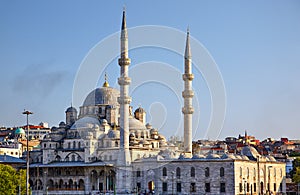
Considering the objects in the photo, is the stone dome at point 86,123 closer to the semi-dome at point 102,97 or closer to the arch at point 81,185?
the semi-dome at point 102,97

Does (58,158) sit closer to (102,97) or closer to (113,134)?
(113,134)

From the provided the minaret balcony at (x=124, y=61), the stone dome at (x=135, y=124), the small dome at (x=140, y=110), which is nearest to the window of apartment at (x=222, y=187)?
the minaret balcony at (x=124, y=61)

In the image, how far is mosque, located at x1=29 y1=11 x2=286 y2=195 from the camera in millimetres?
44781

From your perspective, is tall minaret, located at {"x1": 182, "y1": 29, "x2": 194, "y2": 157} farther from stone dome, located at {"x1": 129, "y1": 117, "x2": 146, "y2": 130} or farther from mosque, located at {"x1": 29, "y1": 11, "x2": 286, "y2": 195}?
stone dome, located at {"x1": 129, "y1": 117, "x2": 146, "y2": 130}

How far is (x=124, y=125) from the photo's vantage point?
46.9m

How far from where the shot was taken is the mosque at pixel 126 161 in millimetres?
44781

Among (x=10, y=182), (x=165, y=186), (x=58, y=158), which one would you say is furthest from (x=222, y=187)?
(x=58, y=158)

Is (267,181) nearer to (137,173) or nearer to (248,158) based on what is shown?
(248,158)

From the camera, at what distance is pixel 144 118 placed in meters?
59.2

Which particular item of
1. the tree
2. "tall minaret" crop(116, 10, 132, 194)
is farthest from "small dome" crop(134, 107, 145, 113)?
the tree

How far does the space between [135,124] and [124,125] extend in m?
7.78

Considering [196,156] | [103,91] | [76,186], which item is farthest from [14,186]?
[103,91]

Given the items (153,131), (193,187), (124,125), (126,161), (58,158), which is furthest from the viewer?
(153,131)

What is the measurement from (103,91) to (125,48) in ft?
31.0
